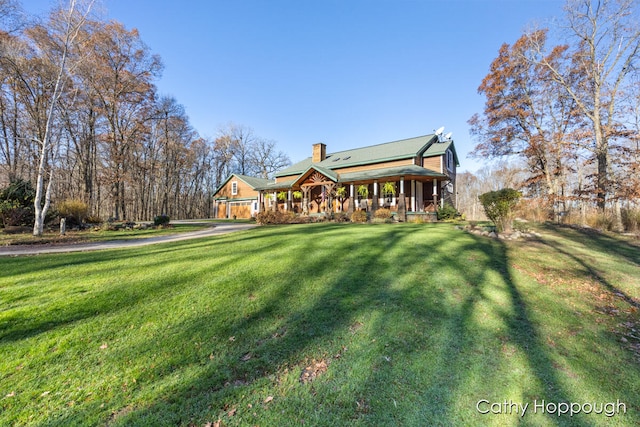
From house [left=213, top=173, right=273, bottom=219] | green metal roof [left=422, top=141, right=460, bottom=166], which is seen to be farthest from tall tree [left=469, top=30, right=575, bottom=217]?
house [left=213, top=173, right=273, bottom=219]

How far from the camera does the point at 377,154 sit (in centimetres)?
2303

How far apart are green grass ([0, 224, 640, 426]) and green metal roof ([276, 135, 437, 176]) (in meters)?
16.2

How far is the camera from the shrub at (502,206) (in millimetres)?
9578

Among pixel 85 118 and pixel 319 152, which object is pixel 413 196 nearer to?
pixel 319 152

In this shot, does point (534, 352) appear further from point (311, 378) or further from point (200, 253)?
point (200, 253)

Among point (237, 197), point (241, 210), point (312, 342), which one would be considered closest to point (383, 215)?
point (312, 342)

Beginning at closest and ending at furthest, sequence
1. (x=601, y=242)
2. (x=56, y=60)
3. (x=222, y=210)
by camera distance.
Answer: (x=601, y=242) < (x=56, y=60) < (x=222, y=210)

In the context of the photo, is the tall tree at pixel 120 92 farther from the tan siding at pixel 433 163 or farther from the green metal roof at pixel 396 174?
the tan siding at pixel 433 163

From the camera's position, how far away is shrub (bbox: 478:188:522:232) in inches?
377

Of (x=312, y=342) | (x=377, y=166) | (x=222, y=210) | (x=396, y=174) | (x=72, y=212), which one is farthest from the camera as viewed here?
(x=222, y=210)

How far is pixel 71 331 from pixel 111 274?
7.70ft

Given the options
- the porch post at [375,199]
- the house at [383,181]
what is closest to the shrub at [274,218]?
the house at [383,181]

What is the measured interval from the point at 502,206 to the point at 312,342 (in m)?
9.51

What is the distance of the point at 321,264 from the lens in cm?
620
